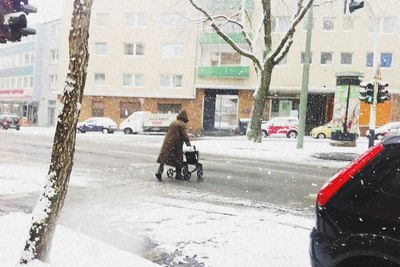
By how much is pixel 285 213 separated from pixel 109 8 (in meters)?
41.9

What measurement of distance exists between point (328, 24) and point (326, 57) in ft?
9.01

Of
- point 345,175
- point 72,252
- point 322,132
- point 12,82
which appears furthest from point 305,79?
point 12,82

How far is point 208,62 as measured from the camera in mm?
42719

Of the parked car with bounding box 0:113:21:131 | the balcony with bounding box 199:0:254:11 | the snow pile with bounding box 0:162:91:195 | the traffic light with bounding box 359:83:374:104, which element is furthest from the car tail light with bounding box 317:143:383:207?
the parked car with bounding box 0:113:21:131

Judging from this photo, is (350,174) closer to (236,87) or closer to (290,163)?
(290,163)

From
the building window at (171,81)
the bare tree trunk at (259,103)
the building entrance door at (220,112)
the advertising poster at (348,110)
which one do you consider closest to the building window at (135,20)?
the building window at (171,81)

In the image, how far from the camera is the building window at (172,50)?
43469 millimetres

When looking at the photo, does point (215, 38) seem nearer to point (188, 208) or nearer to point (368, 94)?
point (368, 94)

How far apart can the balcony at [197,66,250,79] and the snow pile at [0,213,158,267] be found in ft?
115

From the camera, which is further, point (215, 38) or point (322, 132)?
point (215, 38)

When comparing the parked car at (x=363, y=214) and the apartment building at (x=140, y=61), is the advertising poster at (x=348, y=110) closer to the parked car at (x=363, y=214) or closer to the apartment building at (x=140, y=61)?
the parked car at (x=363, y=214)

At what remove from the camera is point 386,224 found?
9.98 feet

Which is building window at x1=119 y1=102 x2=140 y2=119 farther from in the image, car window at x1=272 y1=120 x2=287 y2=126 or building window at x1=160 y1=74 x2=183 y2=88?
car window at x1=272 y1=120 x2=287 y2=126

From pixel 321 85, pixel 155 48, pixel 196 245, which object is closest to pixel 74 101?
pixel 196 245
